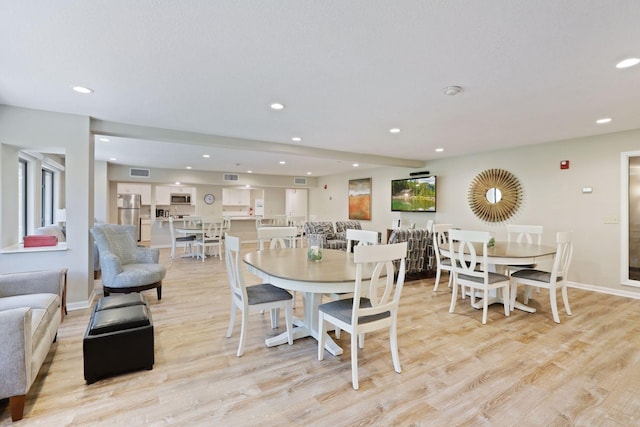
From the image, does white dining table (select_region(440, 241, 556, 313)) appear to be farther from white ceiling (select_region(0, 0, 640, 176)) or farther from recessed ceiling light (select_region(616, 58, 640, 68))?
recessed ceiling light (select_region(616, 58, 640, 68))

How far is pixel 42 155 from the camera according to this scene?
5.07 metres

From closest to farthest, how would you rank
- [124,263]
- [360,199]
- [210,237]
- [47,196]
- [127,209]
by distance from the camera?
[124,263], [47,196], [210,237], [360,199], [127,209]

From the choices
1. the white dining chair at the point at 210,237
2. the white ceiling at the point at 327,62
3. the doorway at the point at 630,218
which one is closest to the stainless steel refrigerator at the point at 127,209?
the white dining chair at the point at 210,237

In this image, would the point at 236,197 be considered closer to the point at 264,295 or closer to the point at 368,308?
the point at 264,295

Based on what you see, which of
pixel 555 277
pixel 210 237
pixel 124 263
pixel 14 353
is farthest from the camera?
pixel 210 237

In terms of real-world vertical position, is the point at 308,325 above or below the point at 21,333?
below

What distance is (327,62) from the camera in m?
2.35

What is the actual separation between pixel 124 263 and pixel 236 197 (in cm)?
755

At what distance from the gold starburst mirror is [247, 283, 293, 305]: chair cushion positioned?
16.4 feet

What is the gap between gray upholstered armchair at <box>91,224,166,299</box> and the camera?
11.8 feet

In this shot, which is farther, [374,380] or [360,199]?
[360,199]

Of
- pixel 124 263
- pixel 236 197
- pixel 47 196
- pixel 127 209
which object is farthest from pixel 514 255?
pixel 127 209

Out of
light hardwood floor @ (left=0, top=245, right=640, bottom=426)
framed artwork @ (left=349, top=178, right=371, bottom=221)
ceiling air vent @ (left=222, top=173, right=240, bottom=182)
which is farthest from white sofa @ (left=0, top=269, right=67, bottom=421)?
framed artwork @ (left=349, top=178, right=371, bottom=221)

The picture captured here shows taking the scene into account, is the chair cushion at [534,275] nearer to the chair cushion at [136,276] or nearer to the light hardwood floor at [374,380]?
the light hardwood floor at [374,380]
